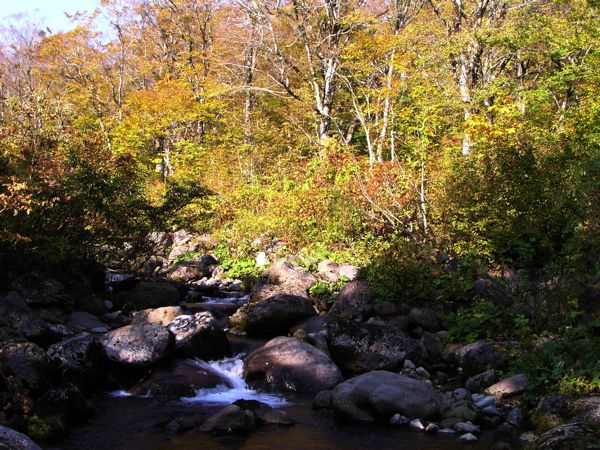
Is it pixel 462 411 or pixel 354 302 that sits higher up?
pixel 354 302

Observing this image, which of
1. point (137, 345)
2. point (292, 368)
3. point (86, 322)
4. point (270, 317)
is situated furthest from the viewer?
point (270, 317)

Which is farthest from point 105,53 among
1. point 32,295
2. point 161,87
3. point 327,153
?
point 32,295

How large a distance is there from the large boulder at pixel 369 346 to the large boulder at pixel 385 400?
147cm

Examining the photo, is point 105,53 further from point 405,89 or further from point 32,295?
point 32,295

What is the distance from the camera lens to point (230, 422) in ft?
23.5

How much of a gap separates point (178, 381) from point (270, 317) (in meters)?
3.14

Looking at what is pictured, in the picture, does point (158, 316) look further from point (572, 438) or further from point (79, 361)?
point (572, 438)

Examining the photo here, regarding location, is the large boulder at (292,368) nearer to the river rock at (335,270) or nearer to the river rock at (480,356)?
the river rock at (480,356)

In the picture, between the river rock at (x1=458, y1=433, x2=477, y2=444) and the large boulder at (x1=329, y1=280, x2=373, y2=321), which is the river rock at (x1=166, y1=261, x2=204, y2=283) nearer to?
the large boulder at (x1=329, y1=280, x2=373, y2=321)

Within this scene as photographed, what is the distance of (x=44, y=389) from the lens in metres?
7.43

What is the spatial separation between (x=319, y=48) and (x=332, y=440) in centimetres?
1694

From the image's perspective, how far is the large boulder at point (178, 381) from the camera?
855 centimetres

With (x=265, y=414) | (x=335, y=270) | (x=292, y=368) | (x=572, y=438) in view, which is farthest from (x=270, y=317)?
(x=572, y=438)

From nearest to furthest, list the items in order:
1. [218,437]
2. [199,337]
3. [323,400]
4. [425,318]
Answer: [218,437] < [323,400] < [199,337] < [425,318]
